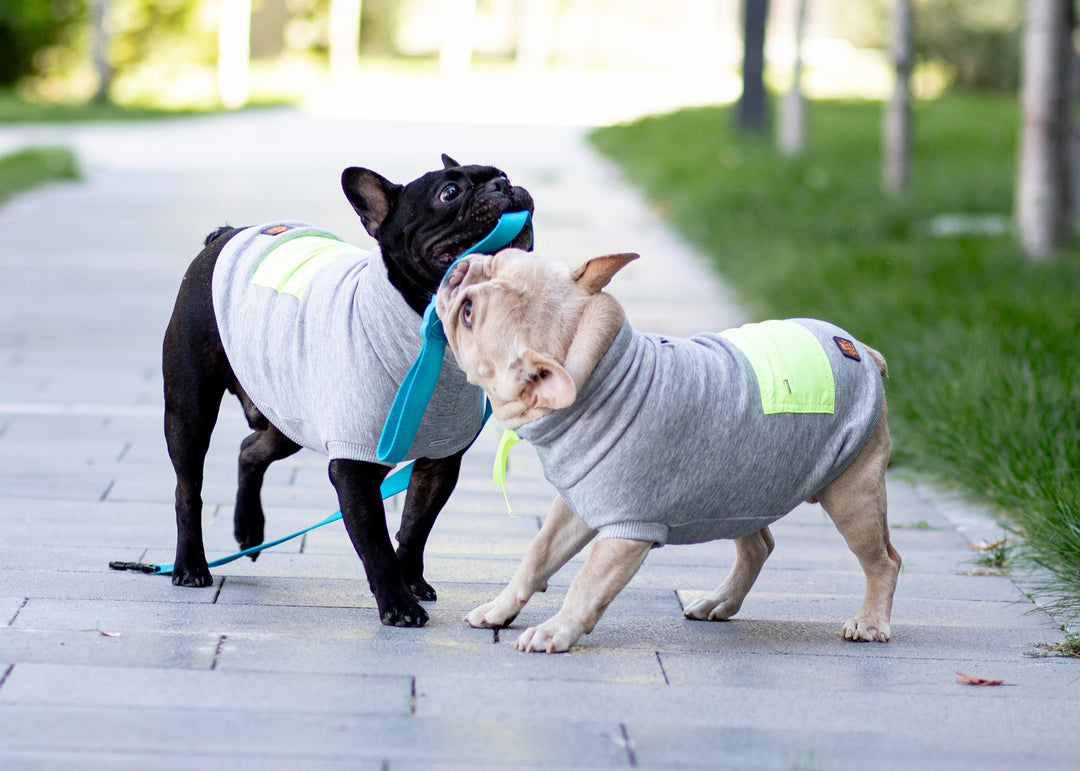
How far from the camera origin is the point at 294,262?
4047 mm

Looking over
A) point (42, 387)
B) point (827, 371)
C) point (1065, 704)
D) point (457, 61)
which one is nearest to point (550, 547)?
point (827, 371)

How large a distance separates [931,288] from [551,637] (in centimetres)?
583

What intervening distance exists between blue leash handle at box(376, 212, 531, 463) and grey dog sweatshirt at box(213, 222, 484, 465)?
50 millimetres

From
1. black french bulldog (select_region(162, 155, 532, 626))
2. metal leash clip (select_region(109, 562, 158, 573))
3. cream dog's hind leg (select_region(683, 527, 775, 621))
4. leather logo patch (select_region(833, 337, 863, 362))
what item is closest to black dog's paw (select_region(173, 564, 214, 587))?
black french bulldog (select_region(162, 155, 532, 626))

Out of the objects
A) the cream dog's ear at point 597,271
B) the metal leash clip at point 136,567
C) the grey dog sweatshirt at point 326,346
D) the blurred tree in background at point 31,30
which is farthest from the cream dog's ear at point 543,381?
the blurred tree in background at point 31,30

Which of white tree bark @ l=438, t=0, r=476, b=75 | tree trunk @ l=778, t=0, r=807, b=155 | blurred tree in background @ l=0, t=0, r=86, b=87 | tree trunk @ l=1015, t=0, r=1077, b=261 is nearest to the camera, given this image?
tree trunk @ l=1015, t=0, r=1077, b=261

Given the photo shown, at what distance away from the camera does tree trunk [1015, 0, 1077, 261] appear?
9297mm

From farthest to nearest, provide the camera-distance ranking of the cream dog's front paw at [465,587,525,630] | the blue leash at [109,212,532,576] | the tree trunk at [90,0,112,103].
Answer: the tree trunk at [90,0,112,103], the cream dog's front paw at [465,587,525,630], the blue leash at [109,212,532,576]

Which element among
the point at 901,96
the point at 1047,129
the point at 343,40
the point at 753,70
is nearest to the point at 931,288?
the point at 1047,129

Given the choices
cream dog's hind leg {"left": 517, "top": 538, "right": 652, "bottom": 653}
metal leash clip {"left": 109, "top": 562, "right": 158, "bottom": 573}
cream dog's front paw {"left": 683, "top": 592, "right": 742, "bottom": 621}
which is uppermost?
cream dog's hind leg {"left": 517, "top": 538, "right": 652, "bottom": 653}

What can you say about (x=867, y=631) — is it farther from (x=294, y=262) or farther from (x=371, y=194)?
(x=294, y=262)

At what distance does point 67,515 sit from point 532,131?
19.4 meters

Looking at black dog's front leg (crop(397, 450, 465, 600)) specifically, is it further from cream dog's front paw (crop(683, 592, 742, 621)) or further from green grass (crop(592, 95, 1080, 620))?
green grass (crop(592, 95, 1080, 620))

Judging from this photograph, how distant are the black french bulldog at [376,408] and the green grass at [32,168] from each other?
9815 mm
